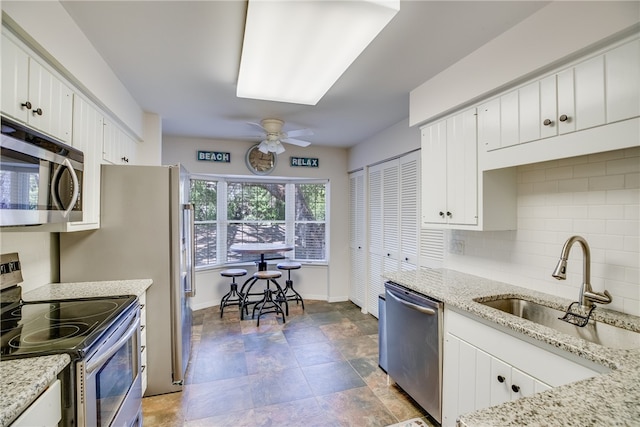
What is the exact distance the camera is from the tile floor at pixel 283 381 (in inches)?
83.0

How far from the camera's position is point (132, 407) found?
175 cm

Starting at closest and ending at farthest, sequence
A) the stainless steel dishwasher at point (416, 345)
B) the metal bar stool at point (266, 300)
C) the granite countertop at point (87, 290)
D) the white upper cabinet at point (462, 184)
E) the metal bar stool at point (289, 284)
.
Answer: the granite countertop at point (87, 290) < the stainless steel dishwasher at point (416, 345) < the white upper cabinet at point (462, 184) < the metal bar stool at point (266, 300) < the metal bar stool at point (289, 284)

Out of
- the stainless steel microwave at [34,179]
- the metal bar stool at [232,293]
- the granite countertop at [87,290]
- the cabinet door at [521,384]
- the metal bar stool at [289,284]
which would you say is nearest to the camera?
the stainless steel microwave at [34,179]

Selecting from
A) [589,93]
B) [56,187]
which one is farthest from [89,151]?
[589,93]

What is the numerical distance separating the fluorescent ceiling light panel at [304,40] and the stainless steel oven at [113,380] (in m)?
1.78

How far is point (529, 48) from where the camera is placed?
5.43 ft

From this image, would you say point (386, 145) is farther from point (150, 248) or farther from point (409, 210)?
point (150, 248)

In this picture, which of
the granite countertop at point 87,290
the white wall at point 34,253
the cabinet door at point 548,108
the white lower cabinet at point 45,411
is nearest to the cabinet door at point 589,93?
the cabinet door at point 548,108

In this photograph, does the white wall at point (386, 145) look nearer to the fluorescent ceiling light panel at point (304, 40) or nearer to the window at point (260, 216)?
the window at point (260, 216)

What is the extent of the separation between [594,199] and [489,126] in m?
0.72

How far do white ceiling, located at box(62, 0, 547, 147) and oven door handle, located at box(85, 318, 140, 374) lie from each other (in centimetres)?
178

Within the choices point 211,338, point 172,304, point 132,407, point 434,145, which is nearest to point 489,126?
point 434,145

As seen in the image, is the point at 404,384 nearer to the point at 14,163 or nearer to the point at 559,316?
the point at 559,316

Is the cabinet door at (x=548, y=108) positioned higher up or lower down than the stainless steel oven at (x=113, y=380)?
higher up
